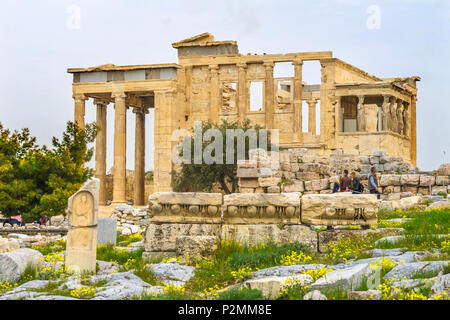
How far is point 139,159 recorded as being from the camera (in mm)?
40500

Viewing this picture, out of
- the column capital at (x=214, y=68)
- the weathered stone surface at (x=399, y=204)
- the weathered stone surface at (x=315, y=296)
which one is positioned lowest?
the weathered stone surface at (x=315, y=296)

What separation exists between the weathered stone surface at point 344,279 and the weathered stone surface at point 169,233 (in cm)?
397

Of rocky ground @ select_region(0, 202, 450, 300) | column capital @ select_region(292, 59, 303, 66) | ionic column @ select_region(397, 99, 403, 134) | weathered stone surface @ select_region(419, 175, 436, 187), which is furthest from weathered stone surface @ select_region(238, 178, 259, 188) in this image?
ionic column @ select_region(397, 99, 403, 134)

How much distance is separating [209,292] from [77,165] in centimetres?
2131

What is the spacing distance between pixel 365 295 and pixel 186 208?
16.9 feet

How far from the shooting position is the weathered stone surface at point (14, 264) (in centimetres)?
973

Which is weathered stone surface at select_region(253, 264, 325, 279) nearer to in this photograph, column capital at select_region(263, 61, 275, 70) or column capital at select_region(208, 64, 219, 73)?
column capital at select_region(263, 61, 275, 70)

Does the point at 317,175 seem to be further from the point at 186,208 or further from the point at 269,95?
the point at 186,208

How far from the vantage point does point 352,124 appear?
4069cm

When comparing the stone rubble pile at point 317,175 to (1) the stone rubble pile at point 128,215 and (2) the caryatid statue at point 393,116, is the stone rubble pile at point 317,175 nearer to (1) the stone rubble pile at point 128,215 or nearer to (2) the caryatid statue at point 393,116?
(1) the stone rubble pile at point 128,215

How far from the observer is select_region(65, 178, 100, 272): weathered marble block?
1032 cm
